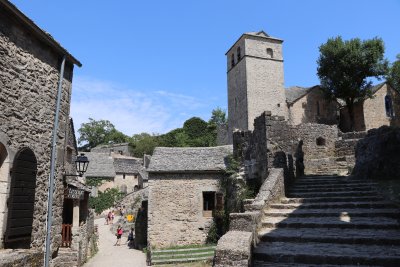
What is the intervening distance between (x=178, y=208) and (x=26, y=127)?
12.9 metres

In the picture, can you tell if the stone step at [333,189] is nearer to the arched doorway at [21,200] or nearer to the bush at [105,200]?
the arched doorway at [21,200]

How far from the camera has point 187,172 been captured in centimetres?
1919

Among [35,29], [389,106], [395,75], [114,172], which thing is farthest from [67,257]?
[395,75]

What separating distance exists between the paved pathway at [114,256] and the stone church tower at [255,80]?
18451 mm

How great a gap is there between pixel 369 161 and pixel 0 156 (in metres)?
10.9

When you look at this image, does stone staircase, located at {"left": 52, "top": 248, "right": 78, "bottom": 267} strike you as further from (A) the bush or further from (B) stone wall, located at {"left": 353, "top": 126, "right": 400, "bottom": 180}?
(A) the bush

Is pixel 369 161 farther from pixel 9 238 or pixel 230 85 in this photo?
pixel 230 85

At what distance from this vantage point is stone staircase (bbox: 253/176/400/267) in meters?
5.80

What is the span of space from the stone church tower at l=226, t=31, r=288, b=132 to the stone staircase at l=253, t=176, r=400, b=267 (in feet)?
84.4

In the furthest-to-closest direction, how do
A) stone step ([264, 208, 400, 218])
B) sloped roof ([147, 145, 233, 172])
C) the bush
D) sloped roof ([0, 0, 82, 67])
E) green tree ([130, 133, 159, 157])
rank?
1. green tree ([130, 133, 159, 157])
2. the bush
3. sloped roof ([147, 145, 233, 172])
4. stone step ([264, 208, 400, 218])
5. sloped roof ([0, 0, 82, 67])

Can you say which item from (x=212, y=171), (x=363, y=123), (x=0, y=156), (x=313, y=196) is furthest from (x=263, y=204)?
(x=363, y=123)

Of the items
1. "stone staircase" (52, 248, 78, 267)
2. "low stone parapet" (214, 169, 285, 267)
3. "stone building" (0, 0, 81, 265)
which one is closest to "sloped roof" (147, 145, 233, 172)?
"stone staircase" (52, 248, 78, 267)

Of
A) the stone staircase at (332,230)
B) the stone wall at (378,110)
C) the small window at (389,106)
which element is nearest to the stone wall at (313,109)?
the stone wall at (378,110)

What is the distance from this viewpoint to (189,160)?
20.1 meters
